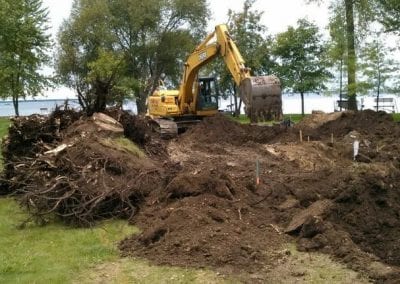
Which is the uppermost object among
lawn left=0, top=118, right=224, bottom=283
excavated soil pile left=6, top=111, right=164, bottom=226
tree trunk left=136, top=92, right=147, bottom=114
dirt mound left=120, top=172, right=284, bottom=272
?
tree trunk left=136, top=92, right=147, bottom=114

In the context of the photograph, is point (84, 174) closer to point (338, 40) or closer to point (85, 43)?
point (338, 40)

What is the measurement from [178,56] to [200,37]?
2415 millimetres

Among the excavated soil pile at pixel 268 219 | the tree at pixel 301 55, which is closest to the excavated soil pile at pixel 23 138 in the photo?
the excavated soil pile at pixel 268 219

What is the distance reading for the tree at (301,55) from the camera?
38.7 metres

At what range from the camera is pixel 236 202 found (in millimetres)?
9039

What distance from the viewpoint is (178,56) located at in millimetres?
47000

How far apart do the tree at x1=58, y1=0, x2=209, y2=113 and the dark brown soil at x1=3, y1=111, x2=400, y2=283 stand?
32824 millimetres

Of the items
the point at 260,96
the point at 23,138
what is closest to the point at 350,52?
the point at 260,96

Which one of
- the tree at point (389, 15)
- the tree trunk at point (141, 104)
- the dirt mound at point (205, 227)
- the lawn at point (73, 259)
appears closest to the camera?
the lawn at point (73, 259)

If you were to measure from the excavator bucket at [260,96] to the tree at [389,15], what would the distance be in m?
13.0

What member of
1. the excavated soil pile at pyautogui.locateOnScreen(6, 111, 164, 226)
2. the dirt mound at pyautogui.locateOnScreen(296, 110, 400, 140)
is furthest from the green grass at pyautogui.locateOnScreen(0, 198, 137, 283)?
the dirt mound at pyautogui.locateOnScreen(296, 110, 400, 140)

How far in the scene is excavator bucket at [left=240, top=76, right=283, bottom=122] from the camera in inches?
608

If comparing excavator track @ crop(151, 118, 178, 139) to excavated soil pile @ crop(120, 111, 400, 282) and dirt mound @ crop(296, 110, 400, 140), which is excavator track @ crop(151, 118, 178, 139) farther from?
excavated soil pile @ crop(120, 111, 400, 282)

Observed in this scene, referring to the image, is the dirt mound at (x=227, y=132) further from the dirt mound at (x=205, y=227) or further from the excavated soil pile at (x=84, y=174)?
the dirt mound at (x=205, y=227)
